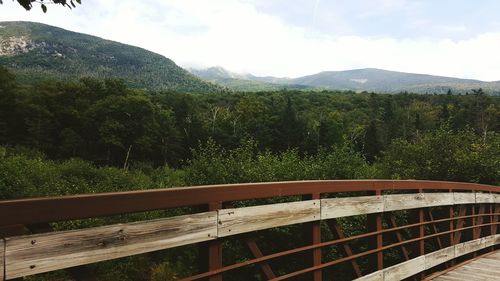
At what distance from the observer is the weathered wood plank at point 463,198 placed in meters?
6.06

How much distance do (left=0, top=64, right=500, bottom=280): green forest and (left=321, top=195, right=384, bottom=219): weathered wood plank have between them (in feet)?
33.3

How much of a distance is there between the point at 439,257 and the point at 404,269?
115 cm

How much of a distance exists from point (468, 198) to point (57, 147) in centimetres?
5847

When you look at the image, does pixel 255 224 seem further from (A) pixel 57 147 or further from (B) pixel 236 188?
Answer: (A) pixel 57 147

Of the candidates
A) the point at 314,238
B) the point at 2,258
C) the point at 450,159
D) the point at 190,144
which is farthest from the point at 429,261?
the point at 190,144

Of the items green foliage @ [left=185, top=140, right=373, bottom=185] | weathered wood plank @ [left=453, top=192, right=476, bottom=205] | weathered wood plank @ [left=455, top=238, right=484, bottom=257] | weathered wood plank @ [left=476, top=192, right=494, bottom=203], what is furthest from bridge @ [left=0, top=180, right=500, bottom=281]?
green foliage @ [left=185, top=140, right=373, bottom=185]

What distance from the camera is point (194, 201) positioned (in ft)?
8.16

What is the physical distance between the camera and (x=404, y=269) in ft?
15.3

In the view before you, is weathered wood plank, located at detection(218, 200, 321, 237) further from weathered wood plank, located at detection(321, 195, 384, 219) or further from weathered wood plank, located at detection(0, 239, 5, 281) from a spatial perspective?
weathered wood plank, located at detection(0, 239, 5, 281)

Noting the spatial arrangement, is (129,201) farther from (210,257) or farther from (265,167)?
(265,167)

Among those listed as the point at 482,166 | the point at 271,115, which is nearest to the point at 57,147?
the point at 271,115

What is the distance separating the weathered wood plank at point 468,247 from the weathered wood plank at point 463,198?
630 mm

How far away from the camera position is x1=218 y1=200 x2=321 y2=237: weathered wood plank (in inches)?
106

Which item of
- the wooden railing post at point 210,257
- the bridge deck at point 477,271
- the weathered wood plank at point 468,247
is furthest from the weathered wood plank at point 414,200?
the wooden railing post at point 210,257
